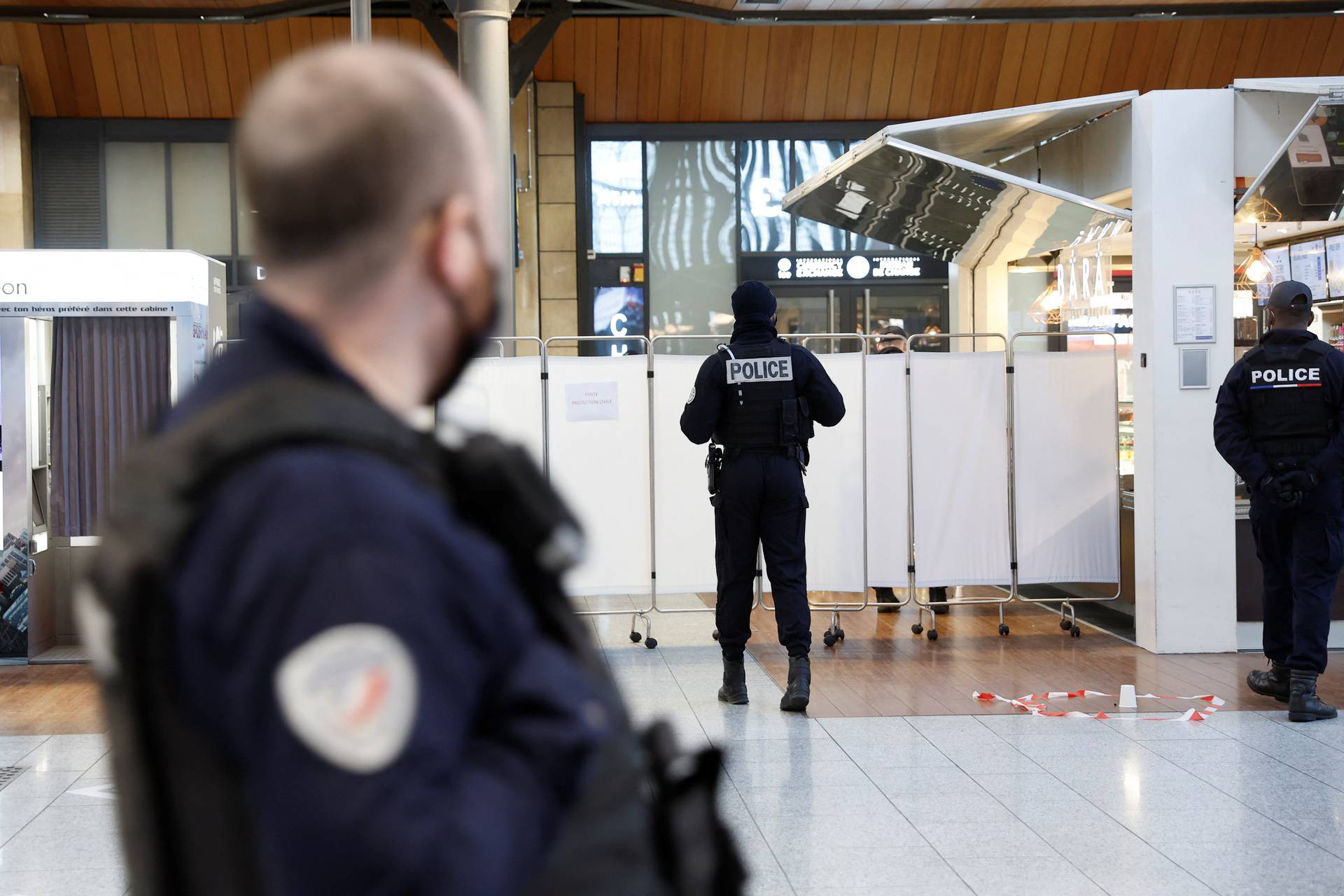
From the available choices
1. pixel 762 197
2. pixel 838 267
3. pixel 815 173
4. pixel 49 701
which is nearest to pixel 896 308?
pixel 838 267

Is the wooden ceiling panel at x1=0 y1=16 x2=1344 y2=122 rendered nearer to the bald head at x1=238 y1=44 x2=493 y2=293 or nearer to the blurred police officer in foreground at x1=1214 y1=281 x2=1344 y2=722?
the blurred police officer in foreground at x1=1214 y1=281 x2=1344 y2=722

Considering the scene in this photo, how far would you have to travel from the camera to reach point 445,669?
928 mm

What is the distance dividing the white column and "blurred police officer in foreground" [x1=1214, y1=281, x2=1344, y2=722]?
1259 mm

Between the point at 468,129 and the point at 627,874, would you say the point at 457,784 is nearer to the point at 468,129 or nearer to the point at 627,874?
the point at 627,874

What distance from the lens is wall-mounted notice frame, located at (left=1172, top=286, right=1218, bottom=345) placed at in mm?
7555

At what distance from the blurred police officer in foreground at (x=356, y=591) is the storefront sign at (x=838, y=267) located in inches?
571

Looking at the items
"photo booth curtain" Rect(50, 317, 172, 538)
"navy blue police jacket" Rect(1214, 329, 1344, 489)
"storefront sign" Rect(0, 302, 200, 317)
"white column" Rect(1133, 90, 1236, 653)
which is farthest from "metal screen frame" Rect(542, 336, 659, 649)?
"navy blue police jacket" Rect(1214, 329, 1344, 489)

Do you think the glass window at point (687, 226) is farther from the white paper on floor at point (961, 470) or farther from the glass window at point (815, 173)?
the white paper on floor at point (961, 470)

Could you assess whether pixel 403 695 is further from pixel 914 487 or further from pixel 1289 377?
pixel 914 487

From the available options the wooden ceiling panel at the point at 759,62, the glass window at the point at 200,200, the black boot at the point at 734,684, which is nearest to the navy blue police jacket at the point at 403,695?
the black boot at the point at 734,684

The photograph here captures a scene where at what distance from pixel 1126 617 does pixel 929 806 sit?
4696mm

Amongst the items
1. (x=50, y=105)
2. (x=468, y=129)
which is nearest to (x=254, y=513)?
(x=468, y=129)

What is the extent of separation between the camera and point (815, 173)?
15453 millimetres

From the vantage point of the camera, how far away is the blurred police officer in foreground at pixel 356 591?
2.93ft
